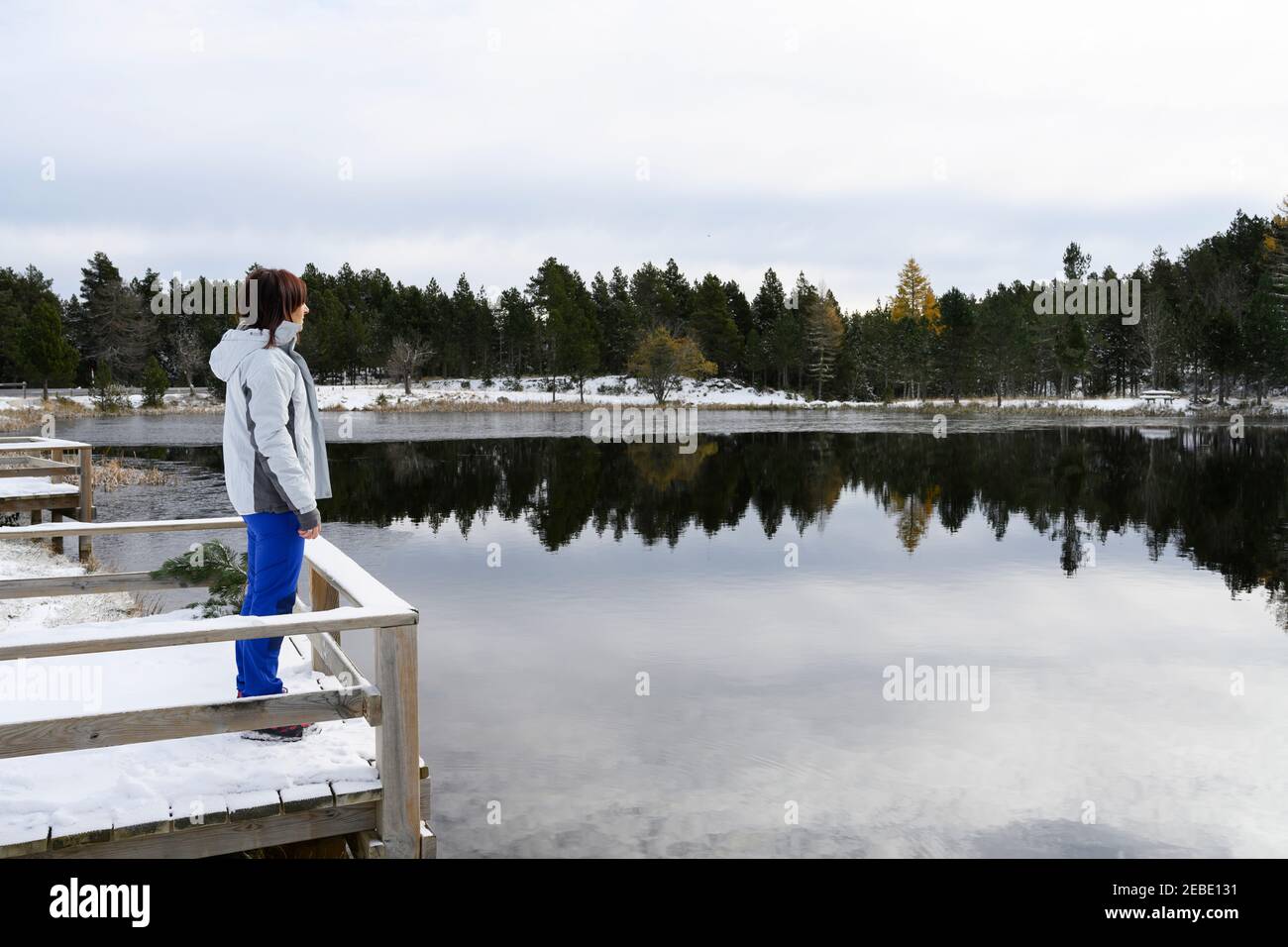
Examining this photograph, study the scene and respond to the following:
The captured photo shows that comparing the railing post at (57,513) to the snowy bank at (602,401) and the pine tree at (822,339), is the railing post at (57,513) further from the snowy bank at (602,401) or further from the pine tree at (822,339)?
the pine tree at (822,339)

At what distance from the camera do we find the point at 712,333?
98625 millimetres

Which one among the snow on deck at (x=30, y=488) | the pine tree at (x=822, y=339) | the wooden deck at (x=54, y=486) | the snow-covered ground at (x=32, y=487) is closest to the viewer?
the wooden deck at (x=54, y=486)

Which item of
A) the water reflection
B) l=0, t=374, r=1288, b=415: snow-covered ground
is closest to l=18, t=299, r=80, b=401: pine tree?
l=0, t=374, r=1288, b=415: snow-covered ground

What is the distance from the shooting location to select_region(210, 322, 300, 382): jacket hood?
527 cm

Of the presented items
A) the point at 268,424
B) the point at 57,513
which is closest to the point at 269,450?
the point at 268,424

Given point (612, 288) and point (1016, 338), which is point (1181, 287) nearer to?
point (1016, 338)

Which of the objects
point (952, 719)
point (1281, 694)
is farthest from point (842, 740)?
point (1281, 694)

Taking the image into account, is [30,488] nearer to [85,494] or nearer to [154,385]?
[85,494]

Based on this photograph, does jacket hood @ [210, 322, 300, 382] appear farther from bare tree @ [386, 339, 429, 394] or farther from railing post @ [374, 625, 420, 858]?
bare tree @ [386, 339, 429, 394]

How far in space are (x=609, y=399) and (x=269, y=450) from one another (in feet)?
282

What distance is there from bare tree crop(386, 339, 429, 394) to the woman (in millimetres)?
81859

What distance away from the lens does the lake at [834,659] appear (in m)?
8.11

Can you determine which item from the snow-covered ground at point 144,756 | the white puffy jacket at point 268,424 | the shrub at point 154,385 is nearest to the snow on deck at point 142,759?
the snow-covered ground at point 144,756
